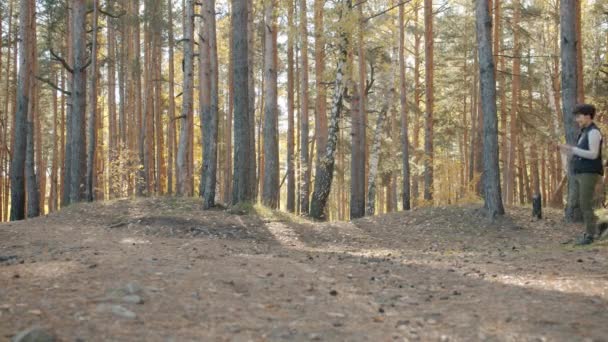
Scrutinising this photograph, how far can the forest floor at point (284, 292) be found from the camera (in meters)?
3.50

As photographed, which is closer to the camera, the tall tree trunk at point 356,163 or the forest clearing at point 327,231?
the forest clearing at point 327,231

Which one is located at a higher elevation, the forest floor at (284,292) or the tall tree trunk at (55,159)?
the tall tree trunk at (55,159)

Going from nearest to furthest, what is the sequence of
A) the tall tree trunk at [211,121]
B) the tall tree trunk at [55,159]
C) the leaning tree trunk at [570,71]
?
the leaning tree trunk at [570,71] → the tall tree trunk at [211,121] → the tall tree trunk at [55,159]

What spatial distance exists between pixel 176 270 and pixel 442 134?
21.7 m

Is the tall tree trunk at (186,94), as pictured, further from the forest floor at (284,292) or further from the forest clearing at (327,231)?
the forest floor at (284,292)

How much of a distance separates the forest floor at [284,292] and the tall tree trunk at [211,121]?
318 cm

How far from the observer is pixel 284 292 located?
4664 millimetres

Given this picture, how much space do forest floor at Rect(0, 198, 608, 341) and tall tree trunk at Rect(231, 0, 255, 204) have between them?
3.32 meters

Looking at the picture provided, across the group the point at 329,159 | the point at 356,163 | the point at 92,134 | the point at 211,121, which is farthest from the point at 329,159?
the point at 92,134

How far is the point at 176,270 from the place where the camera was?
17.3 feet

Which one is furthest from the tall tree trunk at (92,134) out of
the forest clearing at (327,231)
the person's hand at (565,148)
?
the person's hand at (565,148)

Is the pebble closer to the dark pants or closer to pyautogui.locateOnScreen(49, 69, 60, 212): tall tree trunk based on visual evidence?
the dark pants

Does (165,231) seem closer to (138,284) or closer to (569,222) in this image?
(138,284)

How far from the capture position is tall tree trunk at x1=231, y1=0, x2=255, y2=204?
39.8ft
